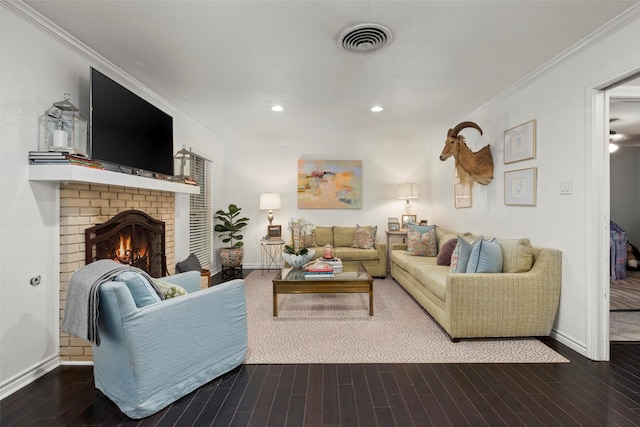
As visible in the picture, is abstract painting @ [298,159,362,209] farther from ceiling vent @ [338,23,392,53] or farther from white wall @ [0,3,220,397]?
white wall @ [0,3,220,397]

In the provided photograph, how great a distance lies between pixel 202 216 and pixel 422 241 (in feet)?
11.6

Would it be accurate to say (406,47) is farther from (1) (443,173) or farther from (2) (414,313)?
(1) (443,173)

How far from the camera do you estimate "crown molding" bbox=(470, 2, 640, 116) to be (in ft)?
6.95

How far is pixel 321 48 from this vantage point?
2555 millimetres

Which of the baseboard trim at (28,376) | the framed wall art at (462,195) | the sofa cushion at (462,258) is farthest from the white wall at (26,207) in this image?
the framed wall art at (462,195)

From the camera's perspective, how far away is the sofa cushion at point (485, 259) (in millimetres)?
2984

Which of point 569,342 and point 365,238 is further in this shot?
point 365,238

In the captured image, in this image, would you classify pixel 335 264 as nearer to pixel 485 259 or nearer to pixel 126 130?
pixel 485 259

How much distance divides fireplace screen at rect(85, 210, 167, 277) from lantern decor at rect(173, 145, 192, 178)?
724mm

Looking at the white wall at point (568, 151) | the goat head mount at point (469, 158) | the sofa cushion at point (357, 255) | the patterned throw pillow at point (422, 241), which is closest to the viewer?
the white wall at point (568, 151)

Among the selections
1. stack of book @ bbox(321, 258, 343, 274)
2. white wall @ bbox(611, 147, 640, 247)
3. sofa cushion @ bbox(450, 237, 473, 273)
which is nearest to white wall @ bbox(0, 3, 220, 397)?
stack of book @ bbox(321, 258, 343, 274)

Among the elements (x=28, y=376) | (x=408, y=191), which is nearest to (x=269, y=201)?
(x=408, y=191)

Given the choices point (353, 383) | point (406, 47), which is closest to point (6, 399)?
point (353, 383)

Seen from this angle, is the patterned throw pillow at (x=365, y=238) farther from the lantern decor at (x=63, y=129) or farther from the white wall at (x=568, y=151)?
the lantern decor at (x=63, y=129)
